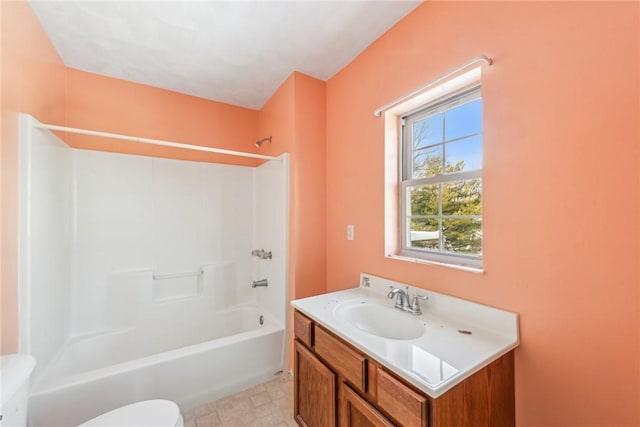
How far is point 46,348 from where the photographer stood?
1578 millimetres

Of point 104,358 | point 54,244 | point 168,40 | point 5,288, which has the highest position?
point 168,40

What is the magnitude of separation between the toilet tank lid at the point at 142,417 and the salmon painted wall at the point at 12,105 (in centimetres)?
61

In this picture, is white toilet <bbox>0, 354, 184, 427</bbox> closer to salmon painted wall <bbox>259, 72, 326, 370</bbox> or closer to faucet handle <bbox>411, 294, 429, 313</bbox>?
salmon painted wall <bbox>259, 72, 326, 370</bbox>

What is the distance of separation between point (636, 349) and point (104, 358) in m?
3.06

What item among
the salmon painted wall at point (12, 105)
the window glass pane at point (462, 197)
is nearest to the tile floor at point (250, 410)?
the salmon painted wall at point (12, 105)

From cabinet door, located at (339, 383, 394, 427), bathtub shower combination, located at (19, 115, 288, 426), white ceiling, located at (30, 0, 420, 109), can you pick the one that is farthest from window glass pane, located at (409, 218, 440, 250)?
white ceiling, located at (30, 0, 420, 109)

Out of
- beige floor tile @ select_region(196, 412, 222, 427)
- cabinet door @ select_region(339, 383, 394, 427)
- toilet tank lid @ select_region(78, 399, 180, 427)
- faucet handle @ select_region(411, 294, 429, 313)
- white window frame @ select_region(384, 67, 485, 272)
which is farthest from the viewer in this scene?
beige floor tile @ select_region(196, 412, 222, 427)

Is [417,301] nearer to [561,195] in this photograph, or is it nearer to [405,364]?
[405,364]

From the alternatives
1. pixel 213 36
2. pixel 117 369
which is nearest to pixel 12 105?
pixel 213 36

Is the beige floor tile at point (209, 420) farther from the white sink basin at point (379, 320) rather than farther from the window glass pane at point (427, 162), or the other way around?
the window glass pane at point (427, 162)

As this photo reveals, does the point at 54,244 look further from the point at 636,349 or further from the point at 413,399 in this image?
the point at 636,349

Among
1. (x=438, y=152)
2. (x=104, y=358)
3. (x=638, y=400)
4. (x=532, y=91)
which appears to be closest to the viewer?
(x=638, y=400)

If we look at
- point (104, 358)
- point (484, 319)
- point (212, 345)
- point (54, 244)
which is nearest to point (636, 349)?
point (484, 319)

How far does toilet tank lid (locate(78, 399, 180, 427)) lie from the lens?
3.61 feet
